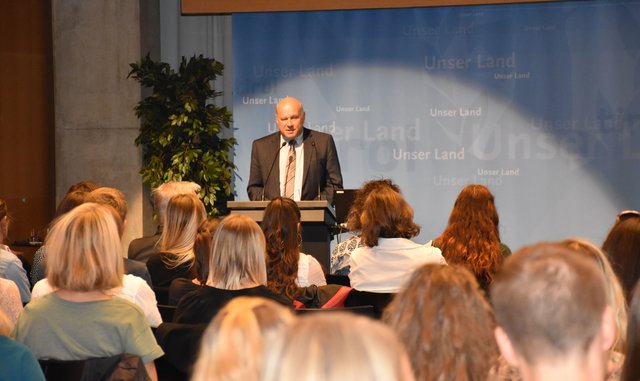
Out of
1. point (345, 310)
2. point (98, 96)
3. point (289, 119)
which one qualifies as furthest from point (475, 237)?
point (98, 96)

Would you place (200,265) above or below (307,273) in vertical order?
above

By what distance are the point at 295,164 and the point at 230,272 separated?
3549mm

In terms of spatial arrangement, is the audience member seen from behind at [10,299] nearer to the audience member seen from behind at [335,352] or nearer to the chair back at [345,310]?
the chair back at [345,310]

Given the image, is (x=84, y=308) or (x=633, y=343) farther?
(x=84, y=308)

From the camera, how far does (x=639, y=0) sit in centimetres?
916

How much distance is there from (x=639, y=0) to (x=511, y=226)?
2535 mm

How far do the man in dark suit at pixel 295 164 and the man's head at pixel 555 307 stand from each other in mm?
5363

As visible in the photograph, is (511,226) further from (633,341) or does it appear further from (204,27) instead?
(633,341)

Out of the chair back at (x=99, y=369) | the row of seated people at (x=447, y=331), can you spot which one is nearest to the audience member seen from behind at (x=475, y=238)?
the row of seated people at (x=447, y=331)

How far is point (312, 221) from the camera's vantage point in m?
6.12

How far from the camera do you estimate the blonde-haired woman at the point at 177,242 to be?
498 centimetres

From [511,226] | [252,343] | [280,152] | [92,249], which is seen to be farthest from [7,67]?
[252,343]

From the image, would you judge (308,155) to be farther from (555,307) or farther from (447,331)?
(555,307)

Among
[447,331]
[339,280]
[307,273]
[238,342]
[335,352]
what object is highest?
[335,352]
